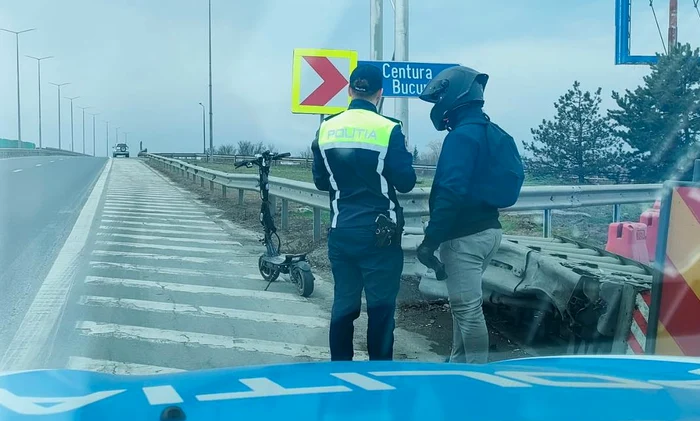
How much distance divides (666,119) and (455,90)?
2.79 metres

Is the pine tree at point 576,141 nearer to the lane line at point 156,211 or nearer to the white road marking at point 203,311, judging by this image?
the white road marking at point 203,311

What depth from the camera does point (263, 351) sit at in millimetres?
5445

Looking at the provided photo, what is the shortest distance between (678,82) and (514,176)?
2705 millimetres

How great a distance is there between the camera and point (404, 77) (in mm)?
7562

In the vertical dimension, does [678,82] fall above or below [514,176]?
above

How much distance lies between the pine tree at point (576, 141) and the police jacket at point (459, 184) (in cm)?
219

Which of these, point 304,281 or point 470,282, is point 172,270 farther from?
point 470,282

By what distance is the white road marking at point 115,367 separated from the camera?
4.85 metres

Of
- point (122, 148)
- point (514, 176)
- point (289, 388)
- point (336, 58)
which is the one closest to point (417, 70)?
point (336, 58)

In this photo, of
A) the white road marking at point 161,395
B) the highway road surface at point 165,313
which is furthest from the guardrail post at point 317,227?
the white road marking at point 161,395

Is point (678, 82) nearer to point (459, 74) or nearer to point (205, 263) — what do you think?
point (459, 74)

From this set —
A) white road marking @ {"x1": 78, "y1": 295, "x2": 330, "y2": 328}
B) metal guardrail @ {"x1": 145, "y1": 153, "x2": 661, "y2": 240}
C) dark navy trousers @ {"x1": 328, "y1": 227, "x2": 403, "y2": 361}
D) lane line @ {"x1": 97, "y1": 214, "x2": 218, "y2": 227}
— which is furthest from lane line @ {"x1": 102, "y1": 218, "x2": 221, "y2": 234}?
dark navy trousers @ {"x1": 328, "y1": 227, "x2": 403, "y2": 361}

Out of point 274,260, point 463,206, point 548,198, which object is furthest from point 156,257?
point 463,206

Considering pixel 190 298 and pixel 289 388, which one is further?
pixel 190 298
